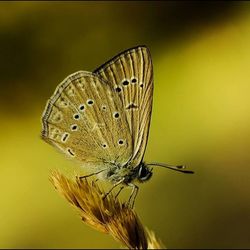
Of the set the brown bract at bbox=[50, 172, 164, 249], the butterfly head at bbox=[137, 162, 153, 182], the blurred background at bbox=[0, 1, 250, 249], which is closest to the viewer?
the brown bract at bbox=[50, 172, 164, 249]

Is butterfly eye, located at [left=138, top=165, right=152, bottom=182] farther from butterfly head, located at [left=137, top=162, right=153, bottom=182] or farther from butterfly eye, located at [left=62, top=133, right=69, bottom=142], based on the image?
butterfly eye, located at [left=62, top=133, right=69, bottom=142]

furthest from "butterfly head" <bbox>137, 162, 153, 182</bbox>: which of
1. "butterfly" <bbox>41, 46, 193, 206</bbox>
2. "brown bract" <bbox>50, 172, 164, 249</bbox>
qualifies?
"brown bract" <bbox>50, 172, 164, 249</bbox>

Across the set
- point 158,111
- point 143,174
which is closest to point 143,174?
point 143,174

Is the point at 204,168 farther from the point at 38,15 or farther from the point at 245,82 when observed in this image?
the point at 38,15

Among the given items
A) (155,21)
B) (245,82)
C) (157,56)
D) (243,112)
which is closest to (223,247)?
(243,112)

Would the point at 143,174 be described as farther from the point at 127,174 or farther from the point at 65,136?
the point at 65,136
